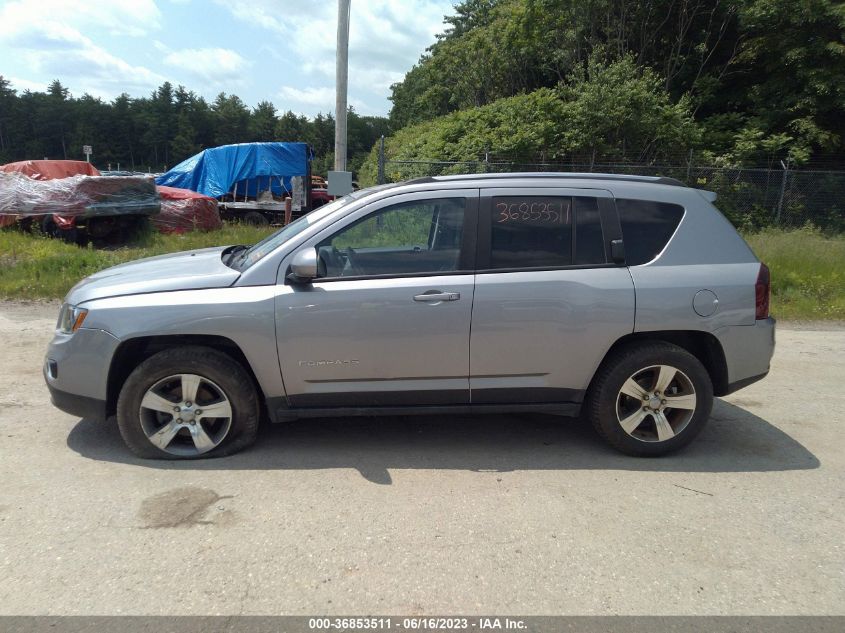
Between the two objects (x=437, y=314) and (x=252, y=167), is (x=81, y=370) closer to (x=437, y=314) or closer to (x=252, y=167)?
(x=437, y=314)

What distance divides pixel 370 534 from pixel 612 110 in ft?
53.5

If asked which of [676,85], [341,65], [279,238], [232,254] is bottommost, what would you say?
[232,254]

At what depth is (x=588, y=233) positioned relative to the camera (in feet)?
12.8

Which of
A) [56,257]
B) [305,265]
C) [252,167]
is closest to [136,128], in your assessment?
[252,167]

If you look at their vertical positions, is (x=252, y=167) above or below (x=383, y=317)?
above

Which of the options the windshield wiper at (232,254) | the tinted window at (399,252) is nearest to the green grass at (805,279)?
the tinted window at (399,252)

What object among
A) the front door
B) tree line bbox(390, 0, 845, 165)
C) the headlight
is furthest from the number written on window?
tree line bbox(390, 0, 845, 165)

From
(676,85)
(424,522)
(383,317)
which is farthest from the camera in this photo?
(676,85)

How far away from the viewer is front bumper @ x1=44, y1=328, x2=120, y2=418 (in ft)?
11.9

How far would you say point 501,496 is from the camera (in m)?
3.42

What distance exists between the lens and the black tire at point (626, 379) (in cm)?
383

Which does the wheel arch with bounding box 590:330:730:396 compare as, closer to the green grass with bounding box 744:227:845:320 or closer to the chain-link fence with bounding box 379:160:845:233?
the green grass with bounding box 744:227:845:320

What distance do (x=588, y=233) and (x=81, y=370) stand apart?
3.33 m

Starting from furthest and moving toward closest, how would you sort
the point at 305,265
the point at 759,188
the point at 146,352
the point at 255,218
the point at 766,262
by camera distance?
the point at 255,218
the point at 759,188
the point at 766,262
the point at 146,352
the point at 305,265
